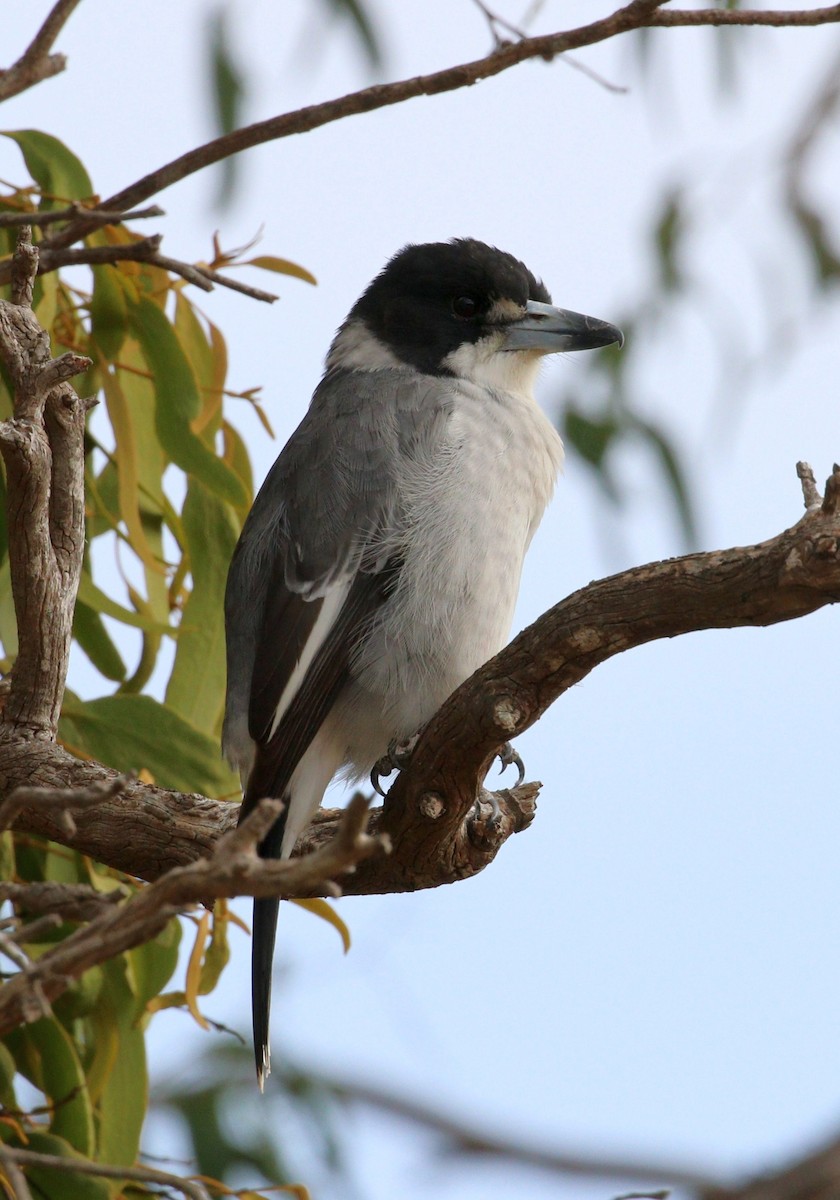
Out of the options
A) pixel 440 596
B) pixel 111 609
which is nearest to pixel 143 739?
pixel 111 609

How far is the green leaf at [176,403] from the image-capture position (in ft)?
6.91

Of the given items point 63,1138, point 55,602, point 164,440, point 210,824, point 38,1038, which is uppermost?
point 164,440

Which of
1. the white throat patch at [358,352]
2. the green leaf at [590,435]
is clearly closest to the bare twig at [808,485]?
the white throat patch at [358,352]

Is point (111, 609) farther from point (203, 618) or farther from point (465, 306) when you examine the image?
point (465, 306)

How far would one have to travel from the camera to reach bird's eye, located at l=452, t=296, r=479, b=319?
95.0 inches

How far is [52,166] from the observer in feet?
6.98

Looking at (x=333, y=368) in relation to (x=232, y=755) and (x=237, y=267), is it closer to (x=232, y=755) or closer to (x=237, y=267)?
(x=237, y=267)

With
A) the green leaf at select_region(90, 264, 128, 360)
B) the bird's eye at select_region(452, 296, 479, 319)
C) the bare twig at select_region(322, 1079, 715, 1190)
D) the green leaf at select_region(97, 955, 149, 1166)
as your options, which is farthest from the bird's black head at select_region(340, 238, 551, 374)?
the bare twig at select_region(322, 1079, 715, 1190)

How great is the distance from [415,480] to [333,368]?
0.55 metres

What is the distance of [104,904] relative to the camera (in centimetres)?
103

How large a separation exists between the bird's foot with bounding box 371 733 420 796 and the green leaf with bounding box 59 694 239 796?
0.22 m

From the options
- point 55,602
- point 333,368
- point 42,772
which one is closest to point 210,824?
point 42,772

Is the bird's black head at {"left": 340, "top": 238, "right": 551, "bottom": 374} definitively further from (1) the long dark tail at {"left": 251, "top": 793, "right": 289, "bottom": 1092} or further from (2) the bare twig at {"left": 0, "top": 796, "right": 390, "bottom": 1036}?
(2) the bare twig at {"left": 0, "top": 796, "right": 390, "bottom": 1036}

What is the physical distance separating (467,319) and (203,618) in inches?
26.4
